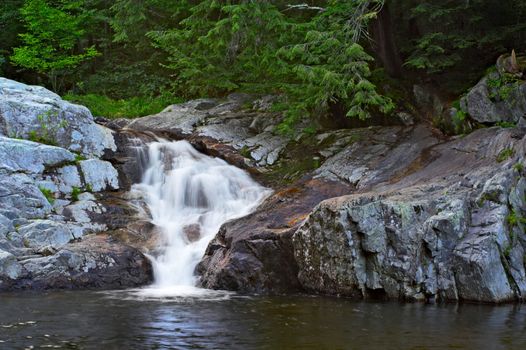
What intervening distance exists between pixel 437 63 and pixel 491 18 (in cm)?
197

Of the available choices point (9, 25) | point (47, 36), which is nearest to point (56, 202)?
point (47, 36)

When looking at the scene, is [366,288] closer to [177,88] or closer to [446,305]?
[446,305]

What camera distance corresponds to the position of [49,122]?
50.1 ft

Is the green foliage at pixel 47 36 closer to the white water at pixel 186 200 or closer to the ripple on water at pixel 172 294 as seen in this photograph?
the white water at pixel 186 200

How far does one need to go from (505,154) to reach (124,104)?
15617 millimetres

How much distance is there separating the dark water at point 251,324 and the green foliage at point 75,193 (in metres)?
4.13

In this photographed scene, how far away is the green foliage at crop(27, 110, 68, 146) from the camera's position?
590 inches

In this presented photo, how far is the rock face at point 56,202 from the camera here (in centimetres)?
1127

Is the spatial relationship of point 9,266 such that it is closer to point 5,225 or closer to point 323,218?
point 5,225

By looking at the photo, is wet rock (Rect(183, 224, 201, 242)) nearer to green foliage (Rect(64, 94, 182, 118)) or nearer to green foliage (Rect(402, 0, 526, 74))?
green foliage (Rect(402, 0, 526, 74))

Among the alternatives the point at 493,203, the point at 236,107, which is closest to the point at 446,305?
the point at 493,203

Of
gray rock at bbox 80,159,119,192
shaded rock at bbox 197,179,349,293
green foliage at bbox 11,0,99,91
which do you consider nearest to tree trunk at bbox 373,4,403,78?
shaded rock at bbox 197,179,349,293

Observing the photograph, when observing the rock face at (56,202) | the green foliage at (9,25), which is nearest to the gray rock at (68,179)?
the rock face at (56,202)

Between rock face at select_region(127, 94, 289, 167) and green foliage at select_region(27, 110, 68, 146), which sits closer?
green foliage at select_region(27, 110, 68, 146)
